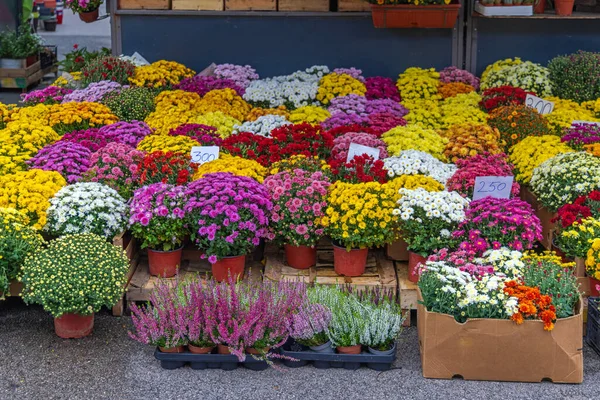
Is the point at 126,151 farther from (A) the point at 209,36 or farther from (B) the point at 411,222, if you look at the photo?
(A) the point at 209,36

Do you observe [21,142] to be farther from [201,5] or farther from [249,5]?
[249,5]

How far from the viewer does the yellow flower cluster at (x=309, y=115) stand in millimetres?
7568

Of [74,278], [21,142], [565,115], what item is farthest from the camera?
[565,115]

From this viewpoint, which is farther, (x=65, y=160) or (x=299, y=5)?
(x=299, y=5)

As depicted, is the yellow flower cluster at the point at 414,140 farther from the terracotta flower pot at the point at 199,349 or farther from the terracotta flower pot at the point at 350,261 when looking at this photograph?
the terracotta flower pot at the point at 199,349

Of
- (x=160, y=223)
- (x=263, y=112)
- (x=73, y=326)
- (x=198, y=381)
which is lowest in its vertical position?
(x=198, y=381)

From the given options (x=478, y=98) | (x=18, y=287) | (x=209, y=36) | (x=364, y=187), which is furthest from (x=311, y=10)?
(x=18, y=287)

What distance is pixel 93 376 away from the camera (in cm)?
476

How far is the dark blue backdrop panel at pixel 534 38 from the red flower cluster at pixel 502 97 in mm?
1204

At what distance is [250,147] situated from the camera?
6602mm

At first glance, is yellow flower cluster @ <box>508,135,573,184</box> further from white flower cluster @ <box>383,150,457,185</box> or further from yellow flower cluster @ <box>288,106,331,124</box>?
yellow flower cluster @ <box>288,106,331,124</box>

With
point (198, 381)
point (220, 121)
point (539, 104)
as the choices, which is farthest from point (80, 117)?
point (539, 104)

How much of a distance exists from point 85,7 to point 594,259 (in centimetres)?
659

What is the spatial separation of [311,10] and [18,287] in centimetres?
505
